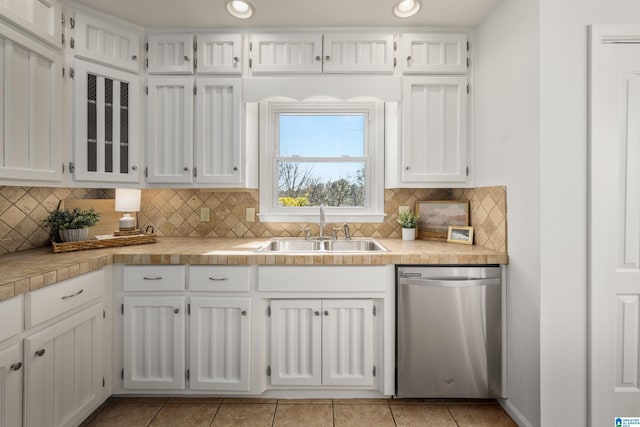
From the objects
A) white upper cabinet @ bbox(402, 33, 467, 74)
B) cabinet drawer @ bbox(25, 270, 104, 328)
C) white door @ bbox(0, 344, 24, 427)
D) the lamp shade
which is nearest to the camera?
white door @ bbox(0, 344, 24, 427)

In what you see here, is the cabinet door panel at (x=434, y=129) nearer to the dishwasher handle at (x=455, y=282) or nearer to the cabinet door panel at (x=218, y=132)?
the dishwasher handle at (x=455, y=282)

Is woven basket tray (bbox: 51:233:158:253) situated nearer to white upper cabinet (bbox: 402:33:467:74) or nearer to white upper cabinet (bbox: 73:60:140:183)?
white upper cabinet (bbox: 73:60:140:183)

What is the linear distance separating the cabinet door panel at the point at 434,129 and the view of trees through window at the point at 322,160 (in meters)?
0.51

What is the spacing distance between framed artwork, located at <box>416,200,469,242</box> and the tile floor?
114 cm

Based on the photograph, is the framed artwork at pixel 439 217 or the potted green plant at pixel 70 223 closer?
the potted green plant at pixel 70 223

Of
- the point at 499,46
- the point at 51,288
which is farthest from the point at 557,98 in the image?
the point at 51,288

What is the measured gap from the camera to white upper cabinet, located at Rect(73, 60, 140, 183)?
215cm

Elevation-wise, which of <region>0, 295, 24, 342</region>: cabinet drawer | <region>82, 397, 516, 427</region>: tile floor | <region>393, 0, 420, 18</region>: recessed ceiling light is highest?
<region>393, 0, 420, 18</region>: recessed ceiling light

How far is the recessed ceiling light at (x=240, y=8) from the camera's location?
2117mm

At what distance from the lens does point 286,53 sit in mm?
2393

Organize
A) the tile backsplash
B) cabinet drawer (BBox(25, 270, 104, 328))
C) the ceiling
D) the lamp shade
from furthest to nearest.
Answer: the tile backsplash → the lamp shade → the ceiling → cabinet drawer (BBox(25, 270, 104, 328))

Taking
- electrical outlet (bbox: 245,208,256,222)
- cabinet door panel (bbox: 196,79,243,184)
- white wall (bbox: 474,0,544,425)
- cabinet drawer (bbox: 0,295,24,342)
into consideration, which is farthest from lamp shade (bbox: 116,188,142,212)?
white wall (bbox: 474,0,544,425)

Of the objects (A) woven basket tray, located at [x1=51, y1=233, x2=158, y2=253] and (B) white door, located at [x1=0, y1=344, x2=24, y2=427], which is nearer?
(B) white door, located at [x1=0, y1=344, x2=24, y2=427]

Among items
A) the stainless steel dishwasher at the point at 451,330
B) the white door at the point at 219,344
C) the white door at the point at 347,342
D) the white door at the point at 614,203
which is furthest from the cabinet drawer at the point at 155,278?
the white door at the point at 614,203
